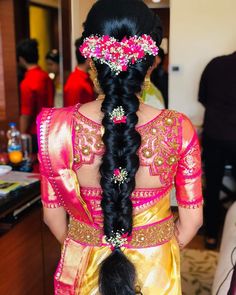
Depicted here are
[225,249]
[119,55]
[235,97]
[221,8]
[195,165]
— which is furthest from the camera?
[235,97]

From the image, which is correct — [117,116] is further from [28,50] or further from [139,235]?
[28,50]

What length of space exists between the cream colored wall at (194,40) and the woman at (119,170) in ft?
2.33

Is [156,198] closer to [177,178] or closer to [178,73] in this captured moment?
[177,178]

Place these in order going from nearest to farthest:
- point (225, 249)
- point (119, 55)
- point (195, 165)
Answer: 1. point (119, 55)
2. point (195, 165)
3. point (225, 249)

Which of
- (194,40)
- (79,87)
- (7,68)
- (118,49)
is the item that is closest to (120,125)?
(118,49)

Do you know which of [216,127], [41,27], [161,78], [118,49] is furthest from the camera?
[41,27]

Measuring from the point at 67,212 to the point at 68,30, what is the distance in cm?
173

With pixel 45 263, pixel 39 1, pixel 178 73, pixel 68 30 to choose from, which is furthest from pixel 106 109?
pixel 39 1

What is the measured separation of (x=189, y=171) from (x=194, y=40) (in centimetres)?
94

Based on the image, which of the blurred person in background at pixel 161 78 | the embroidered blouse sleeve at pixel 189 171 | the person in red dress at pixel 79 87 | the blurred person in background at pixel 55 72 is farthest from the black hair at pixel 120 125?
the blurred person in background at pixel 55 72

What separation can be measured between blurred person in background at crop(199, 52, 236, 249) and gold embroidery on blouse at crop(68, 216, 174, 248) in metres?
1.04

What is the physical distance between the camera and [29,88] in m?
2.42

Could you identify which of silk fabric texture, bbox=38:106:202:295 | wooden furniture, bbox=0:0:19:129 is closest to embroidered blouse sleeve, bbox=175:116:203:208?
silk fabric texture, bbox=38:106:202:295

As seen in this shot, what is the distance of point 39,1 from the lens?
8.48 feet
